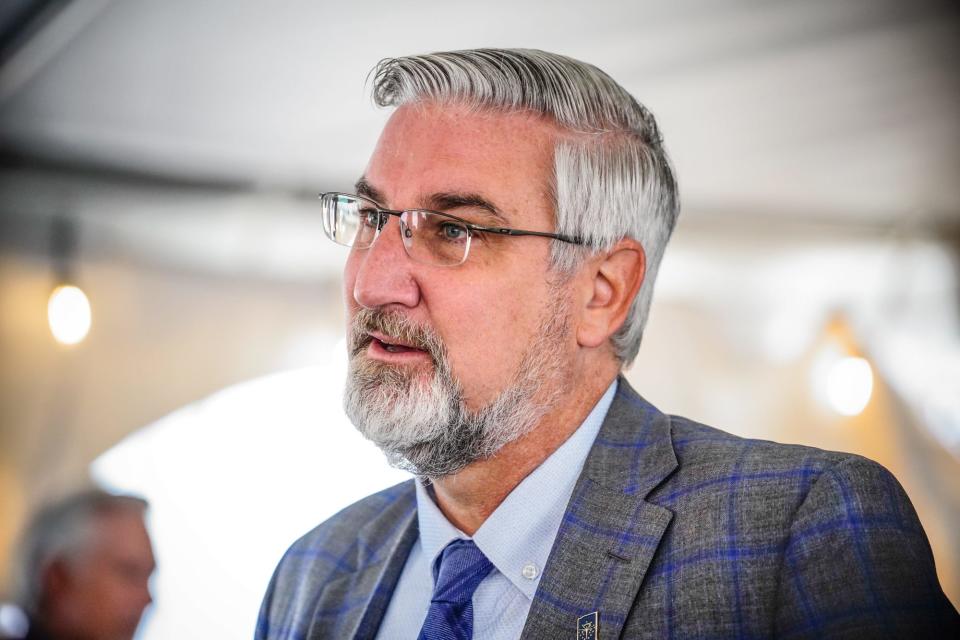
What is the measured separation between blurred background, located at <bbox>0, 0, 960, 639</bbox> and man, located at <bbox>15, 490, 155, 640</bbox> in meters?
0.08

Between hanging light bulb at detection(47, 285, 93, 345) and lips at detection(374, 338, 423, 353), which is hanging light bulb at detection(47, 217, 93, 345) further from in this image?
lips at detection(374, 338, 423, 353)

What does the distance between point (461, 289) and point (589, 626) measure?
546 mm

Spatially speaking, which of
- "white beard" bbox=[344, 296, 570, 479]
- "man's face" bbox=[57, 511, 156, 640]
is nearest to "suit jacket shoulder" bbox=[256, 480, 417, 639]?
"white beard" bbox=[344, 296, 570, 479]

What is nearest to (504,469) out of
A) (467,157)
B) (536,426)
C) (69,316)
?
(536,426)

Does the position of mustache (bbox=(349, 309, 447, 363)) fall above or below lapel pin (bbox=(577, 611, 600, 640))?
above

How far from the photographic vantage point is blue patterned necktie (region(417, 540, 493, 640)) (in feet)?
4.31

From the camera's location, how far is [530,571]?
4.28 ft

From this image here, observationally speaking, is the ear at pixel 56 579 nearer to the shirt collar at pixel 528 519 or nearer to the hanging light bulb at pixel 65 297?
the hanging light bulb at pixel 65 297

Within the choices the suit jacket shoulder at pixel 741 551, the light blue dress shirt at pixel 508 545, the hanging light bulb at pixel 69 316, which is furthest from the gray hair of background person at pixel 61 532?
the suit jacket shoulder at pixel 741 551

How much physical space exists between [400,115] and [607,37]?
4.33 feet

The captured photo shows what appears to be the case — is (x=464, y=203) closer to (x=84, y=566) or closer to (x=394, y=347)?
(x=394, y=347)

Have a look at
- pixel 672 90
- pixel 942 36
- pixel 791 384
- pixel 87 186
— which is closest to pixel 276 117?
pixel 87 186

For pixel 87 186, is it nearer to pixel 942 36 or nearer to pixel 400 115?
pixel 400 115

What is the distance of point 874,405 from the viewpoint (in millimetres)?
2600
